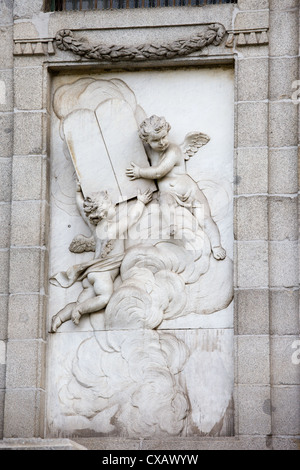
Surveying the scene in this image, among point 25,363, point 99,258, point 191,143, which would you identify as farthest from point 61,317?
point 191,143

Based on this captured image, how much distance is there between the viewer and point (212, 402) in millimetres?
14562

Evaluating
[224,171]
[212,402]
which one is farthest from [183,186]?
[212,402]

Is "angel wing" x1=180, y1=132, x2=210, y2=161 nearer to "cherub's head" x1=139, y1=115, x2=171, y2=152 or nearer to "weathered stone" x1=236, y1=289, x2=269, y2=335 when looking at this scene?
"cherub's head" x1=139, y1=115, x2=171, y2=152

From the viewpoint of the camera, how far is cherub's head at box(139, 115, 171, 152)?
15.0 m

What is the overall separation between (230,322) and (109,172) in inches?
92.2

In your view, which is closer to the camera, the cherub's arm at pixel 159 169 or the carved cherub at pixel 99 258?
the carved cherub at pixel 99 258

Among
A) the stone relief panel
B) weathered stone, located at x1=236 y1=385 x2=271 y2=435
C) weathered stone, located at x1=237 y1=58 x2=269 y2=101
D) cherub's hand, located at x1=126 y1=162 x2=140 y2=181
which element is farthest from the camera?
cherub's hand, located at x1=126 y1=162 x2=140 y2=181

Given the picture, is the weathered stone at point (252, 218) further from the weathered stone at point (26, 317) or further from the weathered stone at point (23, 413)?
the weathered stone at point (23, 413)

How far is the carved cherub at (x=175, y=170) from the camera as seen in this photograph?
1504 cm

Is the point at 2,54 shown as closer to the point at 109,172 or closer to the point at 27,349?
the point at 109,172

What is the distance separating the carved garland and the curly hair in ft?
2.66

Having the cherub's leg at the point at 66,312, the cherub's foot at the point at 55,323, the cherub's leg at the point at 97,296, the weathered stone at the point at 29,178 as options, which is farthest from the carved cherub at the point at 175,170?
the cherub's foot at the point at 55,323

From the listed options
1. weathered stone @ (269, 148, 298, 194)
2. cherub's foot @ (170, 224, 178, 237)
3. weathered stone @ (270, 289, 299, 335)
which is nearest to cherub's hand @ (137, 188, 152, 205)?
cherub's foot @ (170, 224, 178, 237)

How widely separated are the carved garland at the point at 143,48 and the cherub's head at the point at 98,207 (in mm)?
1709
